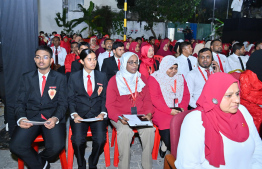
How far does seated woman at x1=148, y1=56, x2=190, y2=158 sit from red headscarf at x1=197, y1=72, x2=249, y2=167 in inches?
62.2

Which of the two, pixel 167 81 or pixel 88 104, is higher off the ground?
pixel 167 81

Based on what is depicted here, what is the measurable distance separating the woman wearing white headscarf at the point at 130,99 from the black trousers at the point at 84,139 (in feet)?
0.74

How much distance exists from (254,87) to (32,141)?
3126mm

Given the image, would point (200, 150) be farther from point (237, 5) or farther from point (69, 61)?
point (237, 5)

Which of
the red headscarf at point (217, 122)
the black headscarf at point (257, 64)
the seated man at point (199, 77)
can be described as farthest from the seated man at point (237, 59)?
the red headscarf at point (217, 122)

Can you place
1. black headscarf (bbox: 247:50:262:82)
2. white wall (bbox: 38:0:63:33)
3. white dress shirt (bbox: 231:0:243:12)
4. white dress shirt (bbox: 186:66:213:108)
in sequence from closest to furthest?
black headscarf (bbox: 247:50:262:82), white dress shirt (bbox: 186:66:213:108), white dress shirt (bbox: 231:0:243:12), white wall (bbox: 38:0:63:33)

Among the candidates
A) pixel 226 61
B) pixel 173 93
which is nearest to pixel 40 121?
pixel 173 93

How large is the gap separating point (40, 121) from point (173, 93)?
6.62 feet

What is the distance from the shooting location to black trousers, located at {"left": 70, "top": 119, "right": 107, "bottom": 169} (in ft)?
9.98

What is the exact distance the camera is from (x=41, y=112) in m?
3.05

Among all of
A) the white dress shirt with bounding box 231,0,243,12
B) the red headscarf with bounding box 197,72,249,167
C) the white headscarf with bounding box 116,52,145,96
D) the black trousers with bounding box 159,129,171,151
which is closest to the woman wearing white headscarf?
the white headscarf with bounding box 116,52,145,96

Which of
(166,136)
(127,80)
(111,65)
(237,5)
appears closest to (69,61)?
(111,65)

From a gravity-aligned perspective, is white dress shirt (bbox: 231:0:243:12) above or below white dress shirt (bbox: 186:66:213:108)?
above

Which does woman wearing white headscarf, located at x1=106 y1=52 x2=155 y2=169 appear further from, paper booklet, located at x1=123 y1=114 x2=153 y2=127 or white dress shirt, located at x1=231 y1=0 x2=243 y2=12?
white dress shirt, located at x1=231 y1=0 x2=243 y2=12
